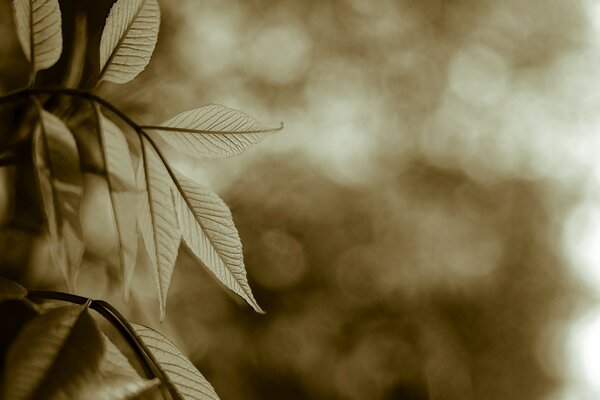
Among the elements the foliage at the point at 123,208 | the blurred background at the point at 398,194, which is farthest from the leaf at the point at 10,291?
the blurred background at the point at 398,194

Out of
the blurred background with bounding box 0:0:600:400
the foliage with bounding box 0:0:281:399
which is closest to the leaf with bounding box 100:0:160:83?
the foliage with bounding box 0:0:281:399

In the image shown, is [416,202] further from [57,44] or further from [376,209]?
[57,44]

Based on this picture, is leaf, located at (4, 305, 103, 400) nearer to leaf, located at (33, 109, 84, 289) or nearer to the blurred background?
leaf, located at (33, 109, 84, 289)

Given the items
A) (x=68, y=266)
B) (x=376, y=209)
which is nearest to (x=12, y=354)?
(x=68, y=266)

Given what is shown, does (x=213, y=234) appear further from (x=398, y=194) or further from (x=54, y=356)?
(x=398, y=194)

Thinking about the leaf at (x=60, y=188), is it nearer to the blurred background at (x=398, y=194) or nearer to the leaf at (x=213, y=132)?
the leaf at (x=213, y=132)

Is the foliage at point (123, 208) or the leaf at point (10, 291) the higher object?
the foliage at point (123, 208)
